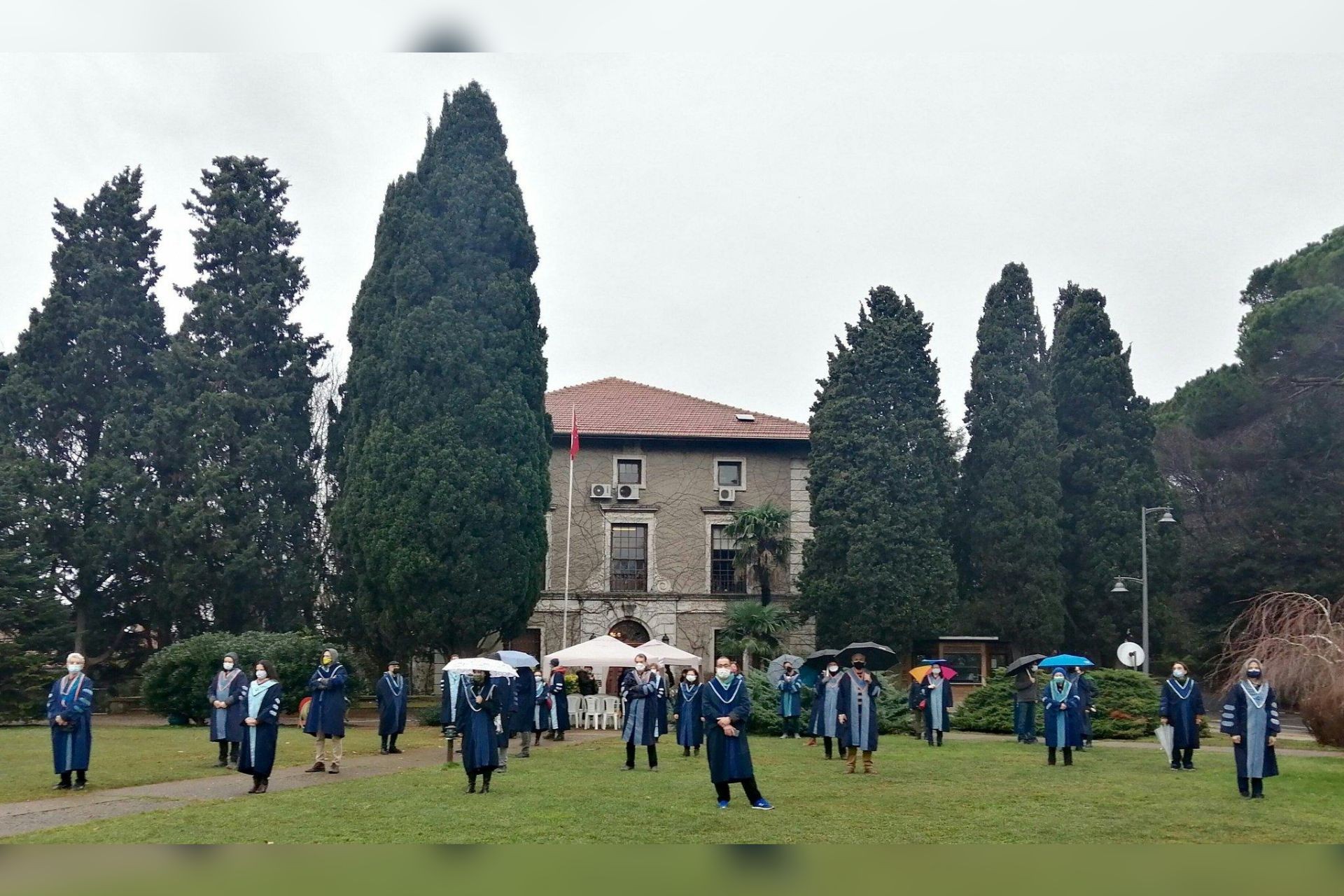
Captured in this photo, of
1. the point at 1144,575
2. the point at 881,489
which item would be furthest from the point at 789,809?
the point at 881,489

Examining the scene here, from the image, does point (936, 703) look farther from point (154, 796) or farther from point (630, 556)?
point (630, 556)

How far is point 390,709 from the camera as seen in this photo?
75.9 feet

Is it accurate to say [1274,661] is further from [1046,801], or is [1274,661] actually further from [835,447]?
[835,447]

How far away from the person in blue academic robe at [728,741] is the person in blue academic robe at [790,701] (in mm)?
14950

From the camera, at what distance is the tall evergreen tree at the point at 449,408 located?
34.0 m

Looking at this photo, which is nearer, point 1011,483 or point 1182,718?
point 1182,718

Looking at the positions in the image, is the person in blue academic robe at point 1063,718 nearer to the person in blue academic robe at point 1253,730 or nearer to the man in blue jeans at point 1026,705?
the man in blue jeans at point 1026,705

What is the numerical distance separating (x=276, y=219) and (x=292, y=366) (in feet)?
17.1

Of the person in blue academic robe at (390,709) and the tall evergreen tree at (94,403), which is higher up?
the tall evergreen tree at (94,403)

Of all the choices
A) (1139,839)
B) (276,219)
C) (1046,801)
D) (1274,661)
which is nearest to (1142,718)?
(1274,661)

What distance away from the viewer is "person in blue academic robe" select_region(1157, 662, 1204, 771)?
20.4m

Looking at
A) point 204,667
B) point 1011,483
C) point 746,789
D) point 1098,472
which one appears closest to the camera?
point 746,789

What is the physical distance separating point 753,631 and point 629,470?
8364 mm

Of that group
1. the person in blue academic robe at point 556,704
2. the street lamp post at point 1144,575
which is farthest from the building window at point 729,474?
the person in blue academic robe at point 556,704
